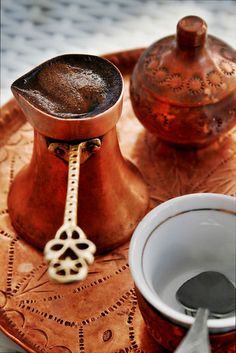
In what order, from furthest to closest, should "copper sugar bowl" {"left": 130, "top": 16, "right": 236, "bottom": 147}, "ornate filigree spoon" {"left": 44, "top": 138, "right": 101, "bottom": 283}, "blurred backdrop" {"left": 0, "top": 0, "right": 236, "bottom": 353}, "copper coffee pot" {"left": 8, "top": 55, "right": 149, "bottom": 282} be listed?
"blurred backdrop" {"left": 0, "top": 0, "right": 236, "bottom": 353}, "copper sugar bowl" {"left": 130, "top": 16, "right": 236, "bottom": 147}, "copper coffee pot" {"left": 8, "top": 55, "right": 149, "bottom": 282}, "ornate filigree spoon" {"left": 44, "top": 138, "right": 101, "bottom": 283}

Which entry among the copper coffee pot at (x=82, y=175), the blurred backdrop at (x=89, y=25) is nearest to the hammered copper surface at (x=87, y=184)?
the copper coffee pot at (x=82, y=175)

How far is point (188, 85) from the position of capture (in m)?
A: 0.79

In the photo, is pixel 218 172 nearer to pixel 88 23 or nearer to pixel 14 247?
pixel 14 247

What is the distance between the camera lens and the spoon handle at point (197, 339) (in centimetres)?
60

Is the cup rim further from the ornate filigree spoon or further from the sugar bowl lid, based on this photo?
the sugar bowl lid

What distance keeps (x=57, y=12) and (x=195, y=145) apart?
408 millimetres

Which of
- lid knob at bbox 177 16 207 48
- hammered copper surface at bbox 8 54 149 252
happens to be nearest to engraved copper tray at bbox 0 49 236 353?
hammered copper surface at bbox 8 54 149 252

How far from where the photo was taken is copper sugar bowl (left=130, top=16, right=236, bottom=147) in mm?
794

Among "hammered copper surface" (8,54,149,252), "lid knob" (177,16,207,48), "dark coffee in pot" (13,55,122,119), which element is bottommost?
"hammered copper surface" (8,54,149,252)

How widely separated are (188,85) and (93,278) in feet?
0.74

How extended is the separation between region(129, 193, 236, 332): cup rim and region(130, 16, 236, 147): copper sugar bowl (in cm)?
15

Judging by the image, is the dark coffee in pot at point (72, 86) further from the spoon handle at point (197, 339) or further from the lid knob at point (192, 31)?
the spoon handle at point (197, 339)

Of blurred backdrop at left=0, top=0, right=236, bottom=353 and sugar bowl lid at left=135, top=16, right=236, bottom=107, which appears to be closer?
sugar bowl lid at left=135, top=16, right=236, bottom=107

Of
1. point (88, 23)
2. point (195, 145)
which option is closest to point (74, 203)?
point (195, 145)
